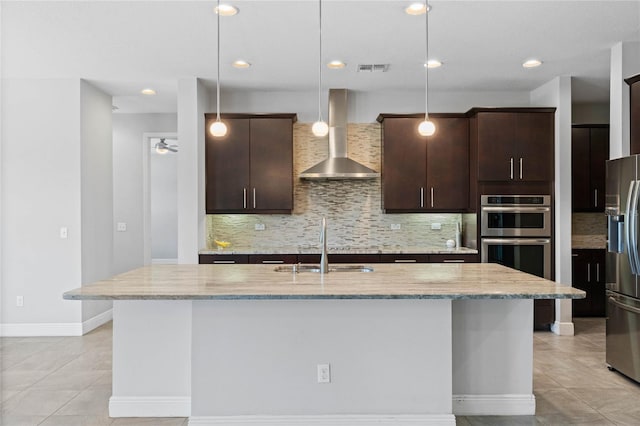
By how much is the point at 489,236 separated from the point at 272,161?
2.52m

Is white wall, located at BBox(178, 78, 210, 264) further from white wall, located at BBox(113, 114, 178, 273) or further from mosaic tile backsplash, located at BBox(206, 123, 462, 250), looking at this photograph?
white wall, located at BBox(113, 114, 178, 273)

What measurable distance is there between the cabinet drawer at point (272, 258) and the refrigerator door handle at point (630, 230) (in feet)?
10.1

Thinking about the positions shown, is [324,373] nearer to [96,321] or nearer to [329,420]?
[329,420]

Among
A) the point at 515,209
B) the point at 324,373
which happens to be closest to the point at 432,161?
the point at 515,209

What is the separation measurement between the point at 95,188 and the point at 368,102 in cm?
329

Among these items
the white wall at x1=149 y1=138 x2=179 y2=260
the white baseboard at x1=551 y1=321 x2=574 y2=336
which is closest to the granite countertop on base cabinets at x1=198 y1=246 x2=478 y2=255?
the white baseboard at x1=551 y1=321 x2=574 y2=336

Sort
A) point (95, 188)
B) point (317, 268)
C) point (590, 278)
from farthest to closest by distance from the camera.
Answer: point (590, 278) → point (95, 188) → point (317, 268)

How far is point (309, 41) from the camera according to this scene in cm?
422

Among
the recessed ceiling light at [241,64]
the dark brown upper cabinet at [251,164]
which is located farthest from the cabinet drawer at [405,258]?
the recessed ceiling light at [241,64]

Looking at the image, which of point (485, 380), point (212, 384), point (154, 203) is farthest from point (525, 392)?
point (154, 203)

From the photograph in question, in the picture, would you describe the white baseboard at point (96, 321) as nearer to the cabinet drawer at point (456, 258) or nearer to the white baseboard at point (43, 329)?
the white baseboard at point (43, 329)

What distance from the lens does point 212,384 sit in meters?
2.99

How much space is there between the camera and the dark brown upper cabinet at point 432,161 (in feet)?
19.0

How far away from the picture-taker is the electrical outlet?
2.98m
